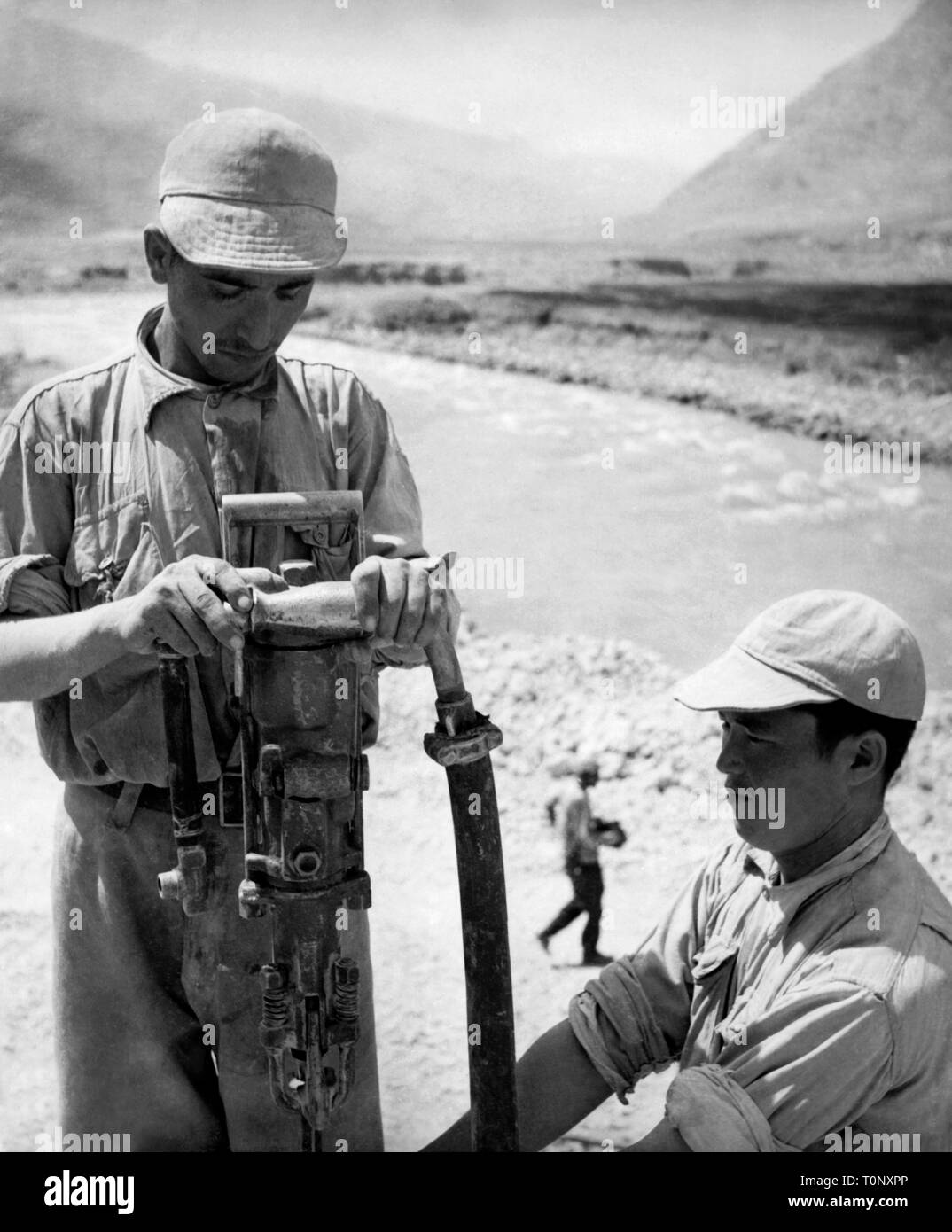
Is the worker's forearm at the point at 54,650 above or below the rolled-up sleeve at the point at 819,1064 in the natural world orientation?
above

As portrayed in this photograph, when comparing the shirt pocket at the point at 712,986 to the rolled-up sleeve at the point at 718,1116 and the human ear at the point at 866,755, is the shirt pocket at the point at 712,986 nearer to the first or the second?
the rolled-up sleeve at the point at 718,1116

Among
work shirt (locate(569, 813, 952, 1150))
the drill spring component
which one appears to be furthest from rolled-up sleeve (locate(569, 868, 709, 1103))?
the drill spring component

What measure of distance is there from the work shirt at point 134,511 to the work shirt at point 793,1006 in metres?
0.59

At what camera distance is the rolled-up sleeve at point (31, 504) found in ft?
6.06

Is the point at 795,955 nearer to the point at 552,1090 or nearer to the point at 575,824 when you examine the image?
the point at 552,1090

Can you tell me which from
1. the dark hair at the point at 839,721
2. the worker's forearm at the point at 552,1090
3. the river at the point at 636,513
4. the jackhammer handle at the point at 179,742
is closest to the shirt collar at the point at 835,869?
the dark hair at the point at 839,721

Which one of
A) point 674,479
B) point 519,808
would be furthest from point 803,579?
point 519,808

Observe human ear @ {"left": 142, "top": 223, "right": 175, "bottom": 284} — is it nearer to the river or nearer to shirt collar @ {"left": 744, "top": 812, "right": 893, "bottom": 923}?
shirt collar @ {"left": 744, "top": 812, "right": 893, "bottom": 923}

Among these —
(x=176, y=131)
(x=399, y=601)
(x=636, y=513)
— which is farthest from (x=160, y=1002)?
(x=176, y=131)

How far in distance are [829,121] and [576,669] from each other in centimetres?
273

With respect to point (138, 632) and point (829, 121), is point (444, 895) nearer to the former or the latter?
point (138, 632)

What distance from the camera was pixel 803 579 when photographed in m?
5.21

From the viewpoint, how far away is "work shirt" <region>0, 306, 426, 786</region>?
1.86 m

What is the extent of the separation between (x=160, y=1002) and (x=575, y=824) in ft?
7.05
